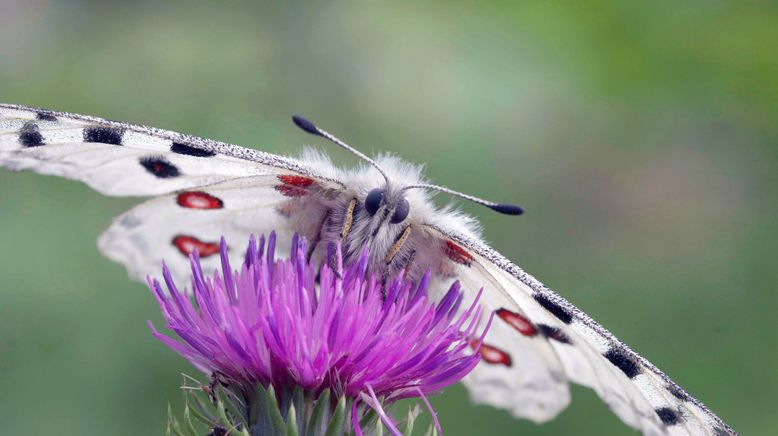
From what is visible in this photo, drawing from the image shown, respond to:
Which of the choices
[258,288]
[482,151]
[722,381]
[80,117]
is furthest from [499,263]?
[482,151]

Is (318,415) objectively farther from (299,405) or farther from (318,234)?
(318,234)

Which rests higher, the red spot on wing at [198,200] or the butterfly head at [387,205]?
the red spot on wing at [198,200]

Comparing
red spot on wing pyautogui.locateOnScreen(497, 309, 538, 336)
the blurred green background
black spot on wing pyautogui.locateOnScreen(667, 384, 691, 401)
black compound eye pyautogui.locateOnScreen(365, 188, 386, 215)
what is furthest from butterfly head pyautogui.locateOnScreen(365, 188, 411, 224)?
the blurred green background

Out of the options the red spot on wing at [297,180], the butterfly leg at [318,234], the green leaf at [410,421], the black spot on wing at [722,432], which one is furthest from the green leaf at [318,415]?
the black spot on wing at [722,432]

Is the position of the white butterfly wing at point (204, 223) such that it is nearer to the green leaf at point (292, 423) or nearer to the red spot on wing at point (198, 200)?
the red spot on wing at point (198, 200)

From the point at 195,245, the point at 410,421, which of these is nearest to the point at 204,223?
the point at 195,245

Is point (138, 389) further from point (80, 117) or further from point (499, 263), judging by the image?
point (499, 263)
